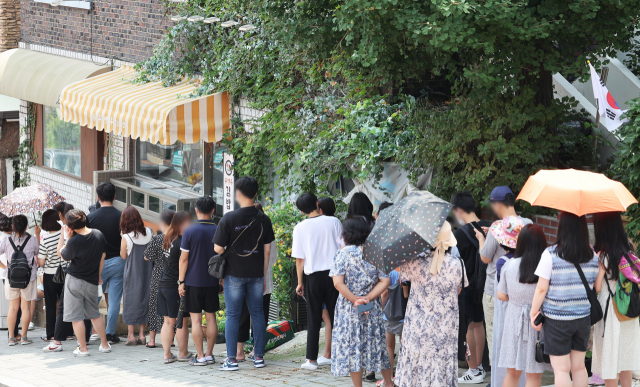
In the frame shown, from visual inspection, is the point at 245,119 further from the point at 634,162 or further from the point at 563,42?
the point at 634,162

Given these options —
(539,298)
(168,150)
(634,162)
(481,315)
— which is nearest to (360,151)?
(481,315)

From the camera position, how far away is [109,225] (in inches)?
332

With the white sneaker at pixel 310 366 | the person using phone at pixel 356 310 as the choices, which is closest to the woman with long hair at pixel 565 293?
the person using phone at pixel 356 310

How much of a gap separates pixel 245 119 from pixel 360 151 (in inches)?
122

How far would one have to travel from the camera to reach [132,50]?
13023 mm

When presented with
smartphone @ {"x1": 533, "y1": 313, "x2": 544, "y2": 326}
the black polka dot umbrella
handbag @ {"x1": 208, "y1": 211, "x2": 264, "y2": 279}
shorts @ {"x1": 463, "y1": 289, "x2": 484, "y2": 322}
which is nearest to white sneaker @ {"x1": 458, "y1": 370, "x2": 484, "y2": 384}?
shorts @ {"x1": 463, "y1": 289, "x2": 484, "y2": 322}

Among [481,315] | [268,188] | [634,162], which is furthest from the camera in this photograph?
[268,188]

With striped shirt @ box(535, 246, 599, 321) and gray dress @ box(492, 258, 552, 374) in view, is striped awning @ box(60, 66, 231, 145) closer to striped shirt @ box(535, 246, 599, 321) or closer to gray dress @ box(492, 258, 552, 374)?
gray dress @ box(492, 258, 552, 374)

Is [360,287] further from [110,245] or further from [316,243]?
[110,245]

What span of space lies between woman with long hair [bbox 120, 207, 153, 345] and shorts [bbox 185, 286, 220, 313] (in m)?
1.34

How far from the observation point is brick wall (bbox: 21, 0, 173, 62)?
12.4 metres

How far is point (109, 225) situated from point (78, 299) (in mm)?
1029

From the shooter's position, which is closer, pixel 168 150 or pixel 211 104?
pixel 211 104

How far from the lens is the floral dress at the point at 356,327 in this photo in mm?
5652
